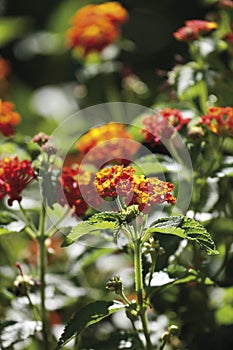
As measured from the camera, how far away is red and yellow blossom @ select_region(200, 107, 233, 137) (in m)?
1.48

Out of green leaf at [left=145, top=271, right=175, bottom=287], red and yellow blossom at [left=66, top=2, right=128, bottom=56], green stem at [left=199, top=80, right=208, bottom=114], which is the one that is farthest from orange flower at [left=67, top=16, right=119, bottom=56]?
green leaf at [left=145, top=271, right=175, bottom=287]

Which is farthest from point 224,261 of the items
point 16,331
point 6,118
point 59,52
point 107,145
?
point 59,52

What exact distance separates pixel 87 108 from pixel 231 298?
3.27 feet

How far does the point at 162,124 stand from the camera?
1525mm

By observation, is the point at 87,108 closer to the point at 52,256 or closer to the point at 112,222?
the point at 52,256

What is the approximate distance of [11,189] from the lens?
1426mm

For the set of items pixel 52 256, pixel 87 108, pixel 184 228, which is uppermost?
pixel 184 228

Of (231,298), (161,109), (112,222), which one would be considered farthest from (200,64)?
(112,222)

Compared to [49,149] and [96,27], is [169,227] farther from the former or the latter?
[96,27]

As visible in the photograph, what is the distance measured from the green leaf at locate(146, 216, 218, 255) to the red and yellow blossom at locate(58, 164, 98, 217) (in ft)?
0.70

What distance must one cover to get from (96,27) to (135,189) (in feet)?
3.42

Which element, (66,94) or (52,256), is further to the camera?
(66,94)

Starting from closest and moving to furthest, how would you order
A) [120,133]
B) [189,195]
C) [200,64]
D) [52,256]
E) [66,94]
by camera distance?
[189,195], [120,133], [200,64], [52,256], [66,94]

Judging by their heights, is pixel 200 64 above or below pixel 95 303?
above
